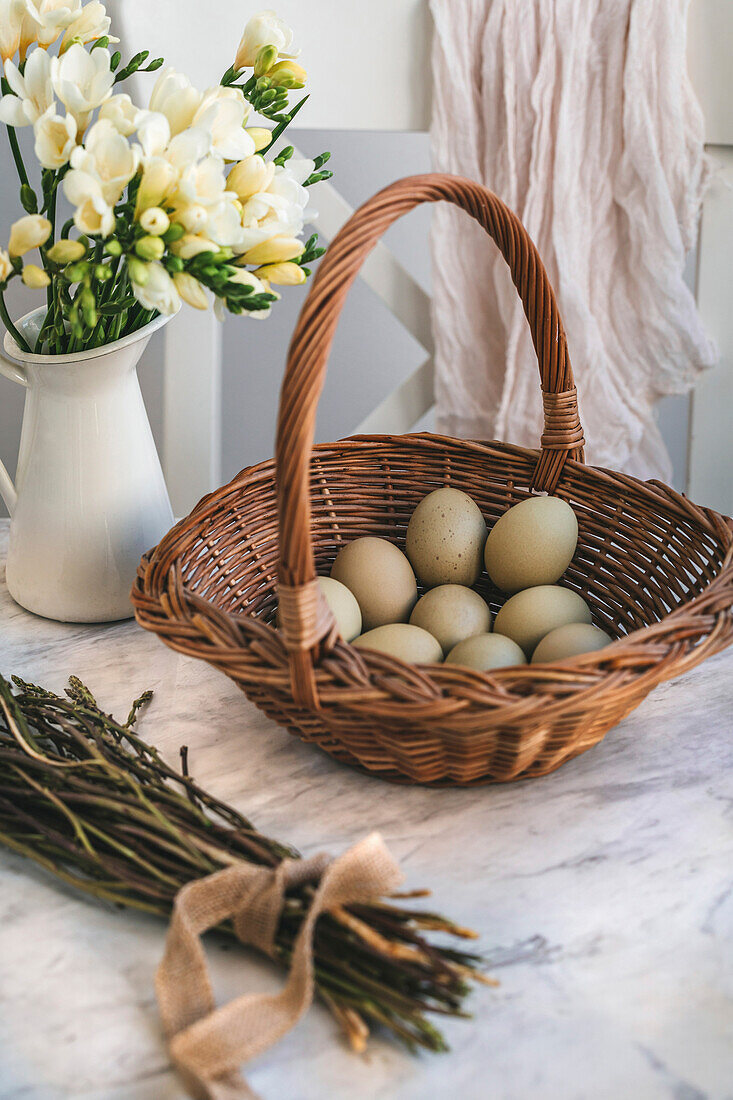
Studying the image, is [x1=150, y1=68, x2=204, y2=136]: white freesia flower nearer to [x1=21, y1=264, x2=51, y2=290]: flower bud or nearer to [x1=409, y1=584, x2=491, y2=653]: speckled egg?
[x1=21, y1=264, x2=51, y2=290]: flower bud

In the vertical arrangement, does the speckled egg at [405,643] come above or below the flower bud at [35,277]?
below

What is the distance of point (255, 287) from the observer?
523 mm

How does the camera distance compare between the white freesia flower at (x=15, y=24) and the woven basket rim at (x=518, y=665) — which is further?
the white freesia flower at (x=15, y=24)

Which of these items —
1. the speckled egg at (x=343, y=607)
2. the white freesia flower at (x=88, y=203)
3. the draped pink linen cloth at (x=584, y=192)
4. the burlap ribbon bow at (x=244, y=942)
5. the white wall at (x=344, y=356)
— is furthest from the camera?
the white wall at (x=344, y=356)

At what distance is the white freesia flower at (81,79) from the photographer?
497 millimetres

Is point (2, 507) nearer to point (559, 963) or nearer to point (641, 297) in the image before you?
point (641, 297)

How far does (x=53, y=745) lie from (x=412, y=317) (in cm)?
63

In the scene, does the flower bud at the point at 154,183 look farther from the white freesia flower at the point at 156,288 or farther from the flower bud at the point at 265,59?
the flower bud at the point at 265,59

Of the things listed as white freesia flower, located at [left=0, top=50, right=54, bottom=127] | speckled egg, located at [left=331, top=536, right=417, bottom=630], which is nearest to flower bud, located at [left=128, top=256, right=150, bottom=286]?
white freesia flower, located at [left=0, top=50, right=54, bottom=127]

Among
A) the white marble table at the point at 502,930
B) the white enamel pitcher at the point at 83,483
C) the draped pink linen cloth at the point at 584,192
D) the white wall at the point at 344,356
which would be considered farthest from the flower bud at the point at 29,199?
the white wall at the point at 344,356

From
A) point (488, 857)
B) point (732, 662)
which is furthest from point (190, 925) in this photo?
point (732, 662)

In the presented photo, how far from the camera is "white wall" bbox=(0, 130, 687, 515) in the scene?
140cm

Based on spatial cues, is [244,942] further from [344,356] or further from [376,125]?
[344,356]

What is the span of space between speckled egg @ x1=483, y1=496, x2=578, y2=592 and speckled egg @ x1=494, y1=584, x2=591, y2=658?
29 millimetres
